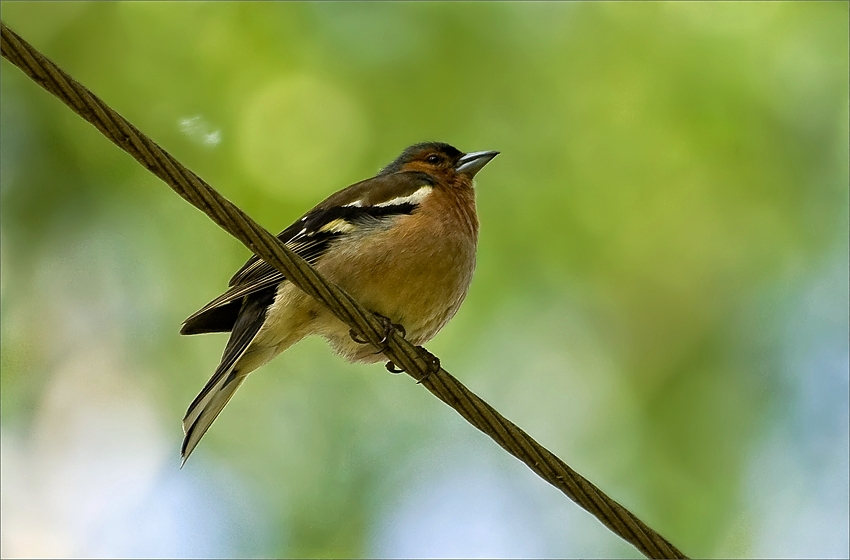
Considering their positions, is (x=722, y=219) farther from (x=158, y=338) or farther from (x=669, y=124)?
(x=158, y=338)

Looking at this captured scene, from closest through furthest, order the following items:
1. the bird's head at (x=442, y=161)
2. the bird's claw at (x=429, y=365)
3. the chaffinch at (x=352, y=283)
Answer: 1. the bird's claw at (x=429, y=365)
2. the chaffinch at (x=352, y=283)
3. the bird's head at (x=442, y=161)

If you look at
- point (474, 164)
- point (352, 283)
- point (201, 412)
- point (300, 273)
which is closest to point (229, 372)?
point (201, 412)

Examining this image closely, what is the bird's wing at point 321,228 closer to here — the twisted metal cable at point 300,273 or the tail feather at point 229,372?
the tail feather at point 229,372

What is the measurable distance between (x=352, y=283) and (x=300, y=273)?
140cm

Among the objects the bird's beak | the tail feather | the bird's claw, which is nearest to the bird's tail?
the tail feather

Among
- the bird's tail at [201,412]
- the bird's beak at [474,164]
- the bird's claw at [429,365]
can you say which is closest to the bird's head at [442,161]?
the bird's beak at [474,164]

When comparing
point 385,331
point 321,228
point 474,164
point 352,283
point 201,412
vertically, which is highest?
point 474,164

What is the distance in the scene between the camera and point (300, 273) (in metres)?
3.89

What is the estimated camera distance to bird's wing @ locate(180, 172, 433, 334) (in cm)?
530

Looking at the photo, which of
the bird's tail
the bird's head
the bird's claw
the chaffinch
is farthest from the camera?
the bird's head

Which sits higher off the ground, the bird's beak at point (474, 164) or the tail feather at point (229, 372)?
the bird's beak at point (474, 164)

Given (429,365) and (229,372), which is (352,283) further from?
(429,365)

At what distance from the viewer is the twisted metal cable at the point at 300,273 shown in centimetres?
329

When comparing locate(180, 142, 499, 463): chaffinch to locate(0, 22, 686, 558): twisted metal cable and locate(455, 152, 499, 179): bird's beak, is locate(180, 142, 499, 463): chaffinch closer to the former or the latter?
locate(455, 152, 499, 179): bird's beak
